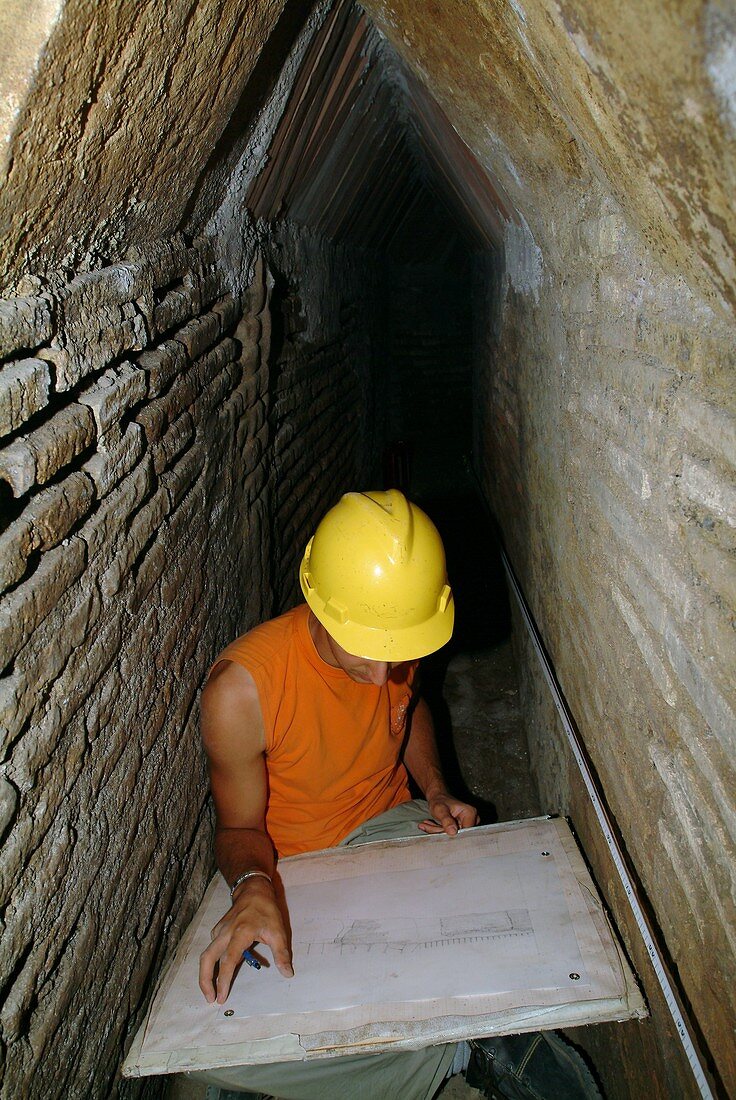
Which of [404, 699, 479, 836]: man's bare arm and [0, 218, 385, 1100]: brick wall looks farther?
[404, 699, 479, 836]: man's bare arm

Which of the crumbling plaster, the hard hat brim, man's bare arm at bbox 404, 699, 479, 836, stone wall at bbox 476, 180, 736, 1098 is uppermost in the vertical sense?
the crumbling plaster

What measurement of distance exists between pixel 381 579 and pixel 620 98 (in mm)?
1125

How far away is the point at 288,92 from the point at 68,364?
63.9 inches

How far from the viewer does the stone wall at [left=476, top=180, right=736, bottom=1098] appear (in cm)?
124

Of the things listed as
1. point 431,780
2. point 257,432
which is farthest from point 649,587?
point 257,432

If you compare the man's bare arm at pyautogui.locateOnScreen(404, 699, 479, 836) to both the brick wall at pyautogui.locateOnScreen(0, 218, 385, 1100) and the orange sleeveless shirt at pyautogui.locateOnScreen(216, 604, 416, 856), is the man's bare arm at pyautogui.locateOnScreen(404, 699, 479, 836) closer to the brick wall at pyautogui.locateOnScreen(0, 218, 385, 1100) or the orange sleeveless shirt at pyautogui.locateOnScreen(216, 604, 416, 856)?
the orange sleeveless shirt at pyautogui.locateOnScreen(216, 604, 416, 856)

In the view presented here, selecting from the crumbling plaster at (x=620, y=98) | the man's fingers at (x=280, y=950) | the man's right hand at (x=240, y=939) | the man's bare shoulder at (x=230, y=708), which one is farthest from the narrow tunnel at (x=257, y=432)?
the man's fingers at (x=280, y=950)

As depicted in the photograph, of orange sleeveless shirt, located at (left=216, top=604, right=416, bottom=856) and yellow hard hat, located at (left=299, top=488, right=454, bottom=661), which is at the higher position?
yellow hard hat, located at (left=299, top=488, right=454, bottom=661)

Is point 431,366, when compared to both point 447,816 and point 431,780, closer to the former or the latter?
point 431,780

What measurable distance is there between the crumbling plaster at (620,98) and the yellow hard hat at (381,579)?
2.84 ft

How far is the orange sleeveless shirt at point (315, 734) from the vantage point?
6.77ft

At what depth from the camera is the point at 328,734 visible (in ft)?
7.10

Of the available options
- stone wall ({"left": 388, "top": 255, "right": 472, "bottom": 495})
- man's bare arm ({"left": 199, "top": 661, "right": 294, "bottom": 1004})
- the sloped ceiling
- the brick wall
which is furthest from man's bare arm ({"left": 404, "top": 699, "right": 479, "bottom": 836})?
stone wall ({"left": 388, "top": 255, "right": 472, "bottom": 495})

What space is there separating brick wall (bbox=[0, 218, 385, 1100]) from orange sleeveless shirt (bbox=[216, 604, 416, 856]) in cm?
26
